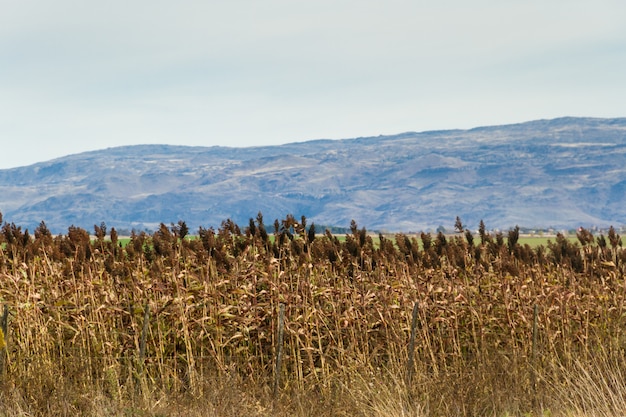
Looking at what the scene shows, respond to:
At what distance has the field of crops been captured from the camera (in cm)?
1338

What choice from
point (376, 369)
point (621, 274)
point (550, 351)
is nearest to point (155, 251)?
point (376, 369)

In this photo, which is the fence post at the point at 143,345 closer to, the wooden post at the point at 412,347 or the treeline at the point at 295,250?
the treeline at the point at 295,250

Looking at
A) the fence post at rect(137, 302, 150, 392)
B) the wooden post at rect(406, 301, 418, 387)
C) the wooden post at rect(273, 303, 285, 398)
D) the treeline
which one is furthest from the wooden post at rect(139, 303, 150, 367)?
the wooden post at rect(406, 301, 418, 387)

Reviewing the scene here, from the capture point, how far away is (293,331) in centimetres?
1409

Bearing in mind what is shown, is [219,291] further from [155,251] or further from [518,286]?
[518,286]

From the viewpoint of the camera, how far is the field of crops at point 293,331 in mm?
13375

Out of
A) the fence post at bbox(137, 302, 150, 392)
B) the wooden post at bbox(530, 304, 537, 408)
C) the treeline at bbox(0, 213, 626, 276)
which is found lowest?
the wooden post at bbox(530, 304, 537, 408)

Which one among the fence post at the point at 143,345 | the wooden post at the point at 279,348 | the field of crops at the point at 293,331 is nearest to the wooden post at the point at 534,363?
the field of crops at the point at 293,331

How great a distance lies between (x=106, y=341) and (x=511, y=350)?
627 centimetres

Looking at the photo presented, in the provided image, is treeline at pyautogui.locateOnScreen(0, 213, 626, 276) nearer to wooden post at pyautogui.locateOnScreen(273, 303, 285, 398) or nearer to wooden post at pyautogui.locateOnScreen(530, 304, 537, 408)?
wooden post at pyautogui.locateOnScreen(530, 304, 537, 408)

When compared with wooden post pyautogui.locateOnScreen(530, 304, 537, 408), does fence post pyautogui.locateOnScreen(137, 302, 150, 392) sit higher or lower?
higher

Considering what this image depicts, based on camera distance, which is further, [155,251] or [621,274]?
[621,274]

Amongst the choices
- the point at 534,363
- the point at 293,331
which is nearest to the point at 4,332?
the point at 293,331

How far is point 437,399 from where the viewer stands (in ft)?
43.9
